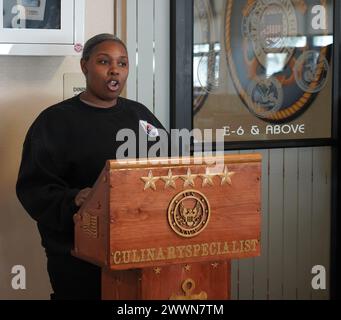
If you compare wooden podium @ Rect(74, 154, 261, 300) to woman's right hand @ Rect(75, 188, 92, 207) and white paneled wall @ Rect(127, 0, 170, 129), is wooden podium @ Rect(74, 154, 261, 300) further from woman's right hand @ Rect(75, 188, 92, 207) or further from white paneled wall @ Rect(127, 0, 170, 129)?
white paneled wall @ Rect(127, 0, 170, 129)

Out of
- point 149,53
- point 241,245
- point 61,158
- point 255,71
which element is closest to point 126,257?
point 241,245

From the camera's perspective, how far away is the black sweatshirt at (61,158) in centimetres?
270

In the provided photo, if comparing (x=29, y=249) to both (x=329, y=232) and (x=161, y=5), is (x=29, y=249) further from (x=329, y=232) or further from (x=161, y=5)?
(x=329, y=232)

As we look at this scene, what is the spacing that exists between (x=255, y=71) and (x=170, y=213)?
1708mm

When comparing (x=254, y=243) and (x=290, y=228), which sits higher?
(x=254, y=243)

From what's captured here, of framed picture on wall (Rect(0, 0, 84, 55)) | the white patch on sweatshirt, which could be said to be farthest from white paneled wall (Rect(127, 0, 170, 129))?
the white patch on sweatshirt

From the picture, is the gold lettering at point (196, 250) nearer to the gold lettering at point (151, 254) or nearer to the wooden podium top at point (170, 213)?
the wooden podium top at point (170, 213)

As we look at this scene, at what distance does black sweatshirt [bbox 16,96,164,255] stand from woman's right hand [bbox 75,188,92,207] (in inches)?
3.5

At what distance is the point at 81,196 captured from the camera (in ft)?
8.41

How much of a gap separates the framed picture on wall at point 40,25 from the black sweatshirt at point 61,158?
49 centimetres

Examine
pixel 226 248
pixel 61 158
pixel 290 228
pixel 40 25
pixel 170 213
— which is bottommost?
pixel 290 228

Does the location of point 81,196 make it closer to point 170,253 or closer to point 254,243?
point 170,253

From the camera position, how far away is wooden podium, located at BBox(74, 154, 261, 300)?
2.31 meters

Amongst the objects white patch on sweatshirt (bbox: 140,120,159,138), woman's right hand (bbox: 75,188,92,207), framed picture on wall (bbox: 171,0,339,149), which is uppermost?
framed picture on wall (bbox: 171,0,339,149)
